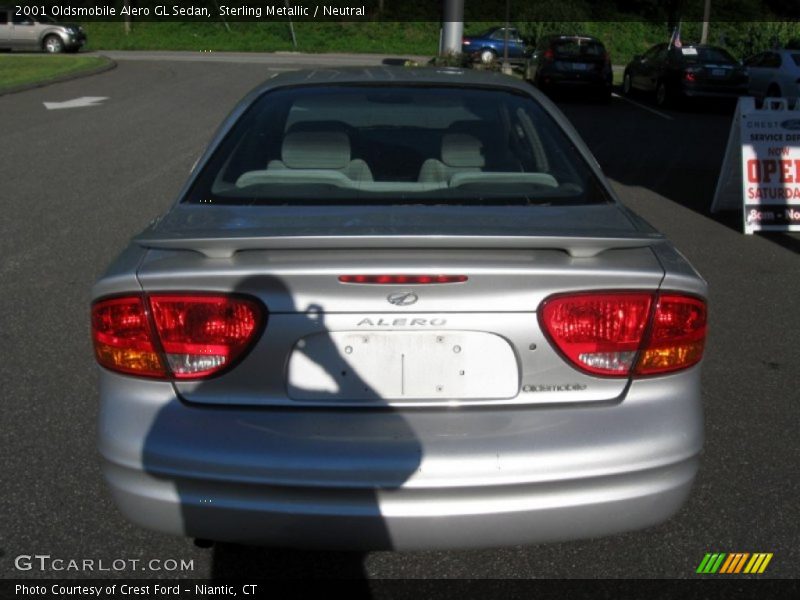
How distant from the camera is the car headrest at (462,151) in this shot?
13.0 ft

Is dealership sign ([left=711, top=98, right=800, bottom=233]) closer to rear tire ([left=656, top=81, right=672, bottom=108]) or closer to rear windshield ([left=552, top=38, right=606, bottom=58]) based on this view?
rear tire ([left=656, top=81, right=672, bottom=108])

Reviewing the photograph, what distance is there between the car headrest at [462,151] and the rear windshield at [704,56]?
751 inches

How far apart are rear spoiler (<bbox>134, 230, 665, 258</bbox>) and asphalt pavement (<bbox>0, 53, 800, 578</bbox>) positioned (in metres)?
1.20

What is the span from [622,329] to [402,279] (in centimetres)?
63

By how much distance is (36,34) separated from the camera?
33.7 meters

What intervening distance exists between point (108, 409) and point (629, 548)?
1.85m

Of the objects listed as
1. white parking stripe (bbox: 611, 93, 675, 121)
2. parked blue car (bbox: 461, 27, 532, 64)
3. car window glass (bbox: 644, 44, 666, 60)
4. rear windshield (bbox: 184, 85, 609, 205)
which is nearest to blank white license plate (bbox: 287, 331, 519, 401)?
rear windshield (bbox: 184, 85, 609, 205)

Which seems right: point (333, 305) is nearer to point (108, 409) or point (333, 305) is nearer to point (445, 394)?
point (445, 394)

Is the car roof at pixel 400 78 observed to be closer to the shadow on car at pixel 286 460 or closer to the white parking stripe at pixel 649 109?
the shadow on car at pixel 286 460

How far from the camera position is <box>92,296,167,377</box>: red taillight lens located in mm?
2805

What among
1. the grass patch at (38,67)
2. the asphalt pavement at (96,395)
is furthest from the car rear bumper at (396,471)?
Result: the grass patch at (38,67)

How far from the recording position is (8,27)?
33844 millimetres

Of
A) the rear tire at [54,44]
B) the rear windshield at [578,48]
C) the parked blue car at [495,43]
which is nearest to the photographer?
the rear windshield at [578,48]

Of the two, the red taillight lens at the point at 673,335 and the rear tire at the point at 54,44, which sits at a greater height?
the red taillight lens at the point at 673,335
